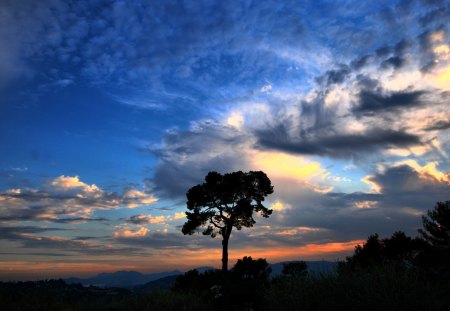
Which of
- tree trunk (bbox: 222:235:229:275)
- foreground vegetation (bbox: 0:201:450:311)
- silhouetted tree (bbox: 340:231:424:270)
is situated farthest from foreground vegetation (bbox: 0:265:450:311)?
silhouetted tree (bbox: 340:231:424:270)

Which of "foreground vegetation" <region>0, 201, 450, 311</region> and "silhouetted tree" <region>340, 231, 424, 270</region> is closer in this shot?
"foreground vegetation" <region>0, 201, 450, 311</region>

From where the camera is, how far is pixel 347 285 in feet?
32.4

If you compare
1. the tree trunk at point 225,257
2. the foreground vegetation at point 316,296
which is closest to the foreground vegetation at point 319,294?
the foreground vegetation at point 316,296

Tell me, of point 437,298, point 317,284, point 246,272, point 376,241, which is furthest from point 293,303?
point 376,241

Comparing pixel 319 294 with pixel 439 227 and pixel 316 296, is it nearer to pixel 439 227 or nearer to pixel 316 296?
pixel 316 296

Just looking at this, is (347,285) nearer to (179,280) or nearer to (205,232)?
(205,232)

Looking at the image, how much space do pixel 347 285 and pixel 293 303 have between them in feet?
4.88

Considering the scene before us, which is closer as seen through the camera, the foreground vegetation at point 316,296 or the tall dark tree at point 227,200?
the foreground vegetation at point 316,296

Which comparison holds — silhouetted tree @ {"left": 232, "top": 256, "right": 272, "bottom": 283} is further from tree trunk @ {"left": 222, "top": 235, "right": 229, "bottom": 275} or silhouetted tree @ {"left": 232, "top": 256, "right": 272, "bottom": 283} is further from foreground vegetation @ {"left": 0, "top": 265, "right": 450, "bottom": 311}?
foreground vegetation @ {"left": 0, "top": 265, "right": 450, "bottom": 311}

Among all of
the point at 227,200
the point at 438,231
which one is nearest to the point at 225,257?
the point at 227,200

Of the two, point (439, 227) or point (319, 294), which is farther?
point (439, 227)

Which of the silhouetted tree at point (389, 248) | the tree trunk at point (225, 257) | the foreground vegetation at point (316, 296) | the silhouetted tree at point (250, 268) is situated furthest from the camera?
the silhouetted tree at point (250, 268)

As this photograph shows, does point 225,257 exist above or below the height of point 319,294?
above

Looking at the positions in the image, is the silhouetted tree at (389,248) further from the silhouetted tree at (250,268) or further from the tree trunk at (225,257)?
the tree trunk at (225,257)
